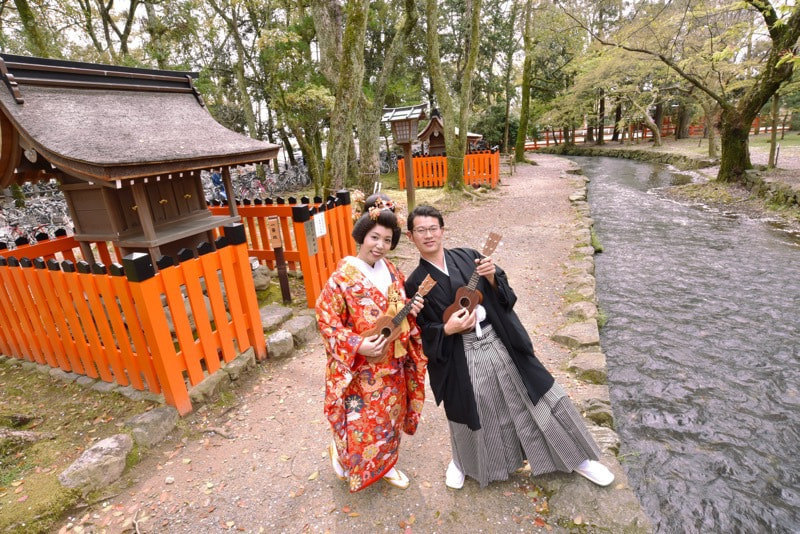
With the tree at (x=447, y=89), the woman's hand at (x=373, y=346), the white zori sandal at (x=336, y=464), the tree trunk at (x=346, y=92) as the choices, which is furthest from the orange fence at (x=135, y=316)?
the tree at (x=447, y=89)

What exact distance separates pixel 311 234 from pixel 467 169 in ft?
38.4

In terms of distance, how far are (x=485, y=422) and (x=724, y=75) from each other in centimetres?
1803

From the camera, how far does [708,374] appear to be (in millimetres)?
4332

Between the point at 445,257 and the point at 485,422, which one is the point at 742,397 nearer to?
the point at 485,422

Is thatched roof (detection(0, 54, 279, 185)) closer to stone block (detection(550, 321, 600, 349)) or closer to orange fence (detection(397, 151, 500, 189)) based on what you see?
stone block (detection(550, 321, 600, 349))

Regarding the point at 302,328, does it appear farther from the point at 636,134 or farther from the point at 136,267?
the point at 636,134

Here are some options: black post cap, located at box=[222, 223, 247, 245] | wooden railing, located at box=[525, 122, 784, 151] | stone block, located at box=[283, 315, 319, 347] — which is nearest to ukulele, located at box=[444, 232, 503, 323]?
black post cap, located at box=[222, 223, 247, 245]

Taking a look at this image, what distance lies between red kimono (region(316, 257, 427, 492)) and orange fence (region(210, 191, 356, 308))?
9.01ft

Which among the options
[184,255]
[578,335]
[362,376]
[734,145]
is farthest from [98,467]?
[734,145]

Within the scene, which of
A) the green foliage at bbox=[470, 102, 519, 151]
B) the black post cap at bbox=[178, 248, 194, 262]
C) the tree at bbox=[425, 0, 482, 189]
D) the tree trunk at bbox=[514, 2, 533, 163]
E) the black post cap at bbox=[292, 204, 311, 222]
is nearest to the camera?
the black post cap at bbox=[178, 248, 194, 262]

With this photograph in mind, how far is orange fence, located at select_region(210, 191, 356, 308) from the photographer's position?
200 inches

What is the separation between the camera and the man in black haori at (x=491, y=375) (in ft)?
7.77

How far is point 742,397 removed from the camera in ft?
13.0

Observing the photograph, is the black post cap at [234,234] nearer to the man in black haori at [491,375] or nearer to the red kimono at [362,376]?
the red kimono at [362,376]
